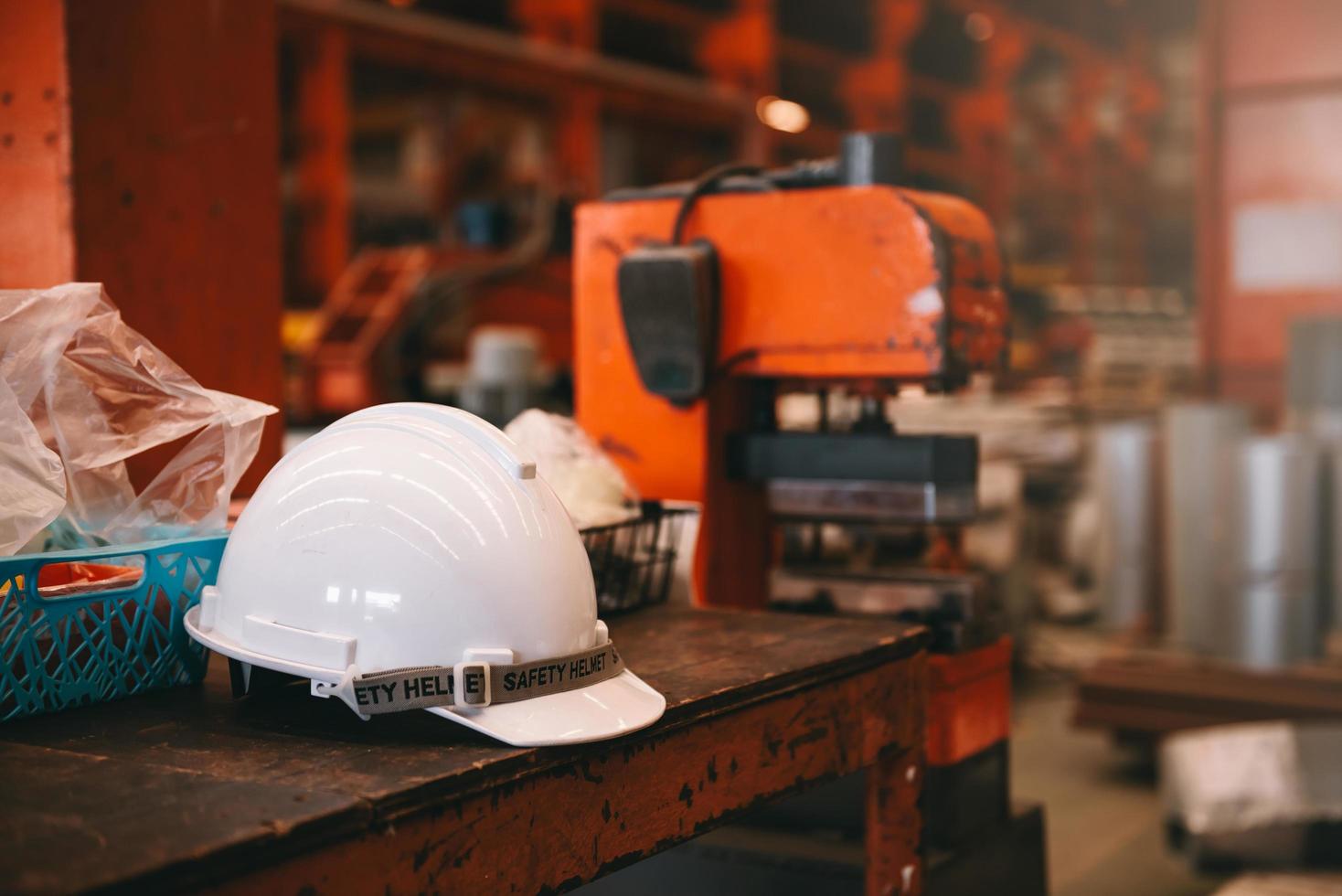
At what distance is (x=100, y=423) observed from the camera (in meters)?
1.28

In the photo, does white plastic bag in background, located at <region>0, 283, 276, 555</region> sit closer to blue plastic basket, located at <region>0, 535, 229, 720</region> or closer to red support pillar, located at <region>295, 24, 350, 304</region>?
blue plastic basket, located at <region>0, 535, 229, 720</region>

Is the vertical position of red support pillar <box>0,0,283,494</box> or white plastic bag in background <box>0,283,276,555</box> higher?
red support pillar <box>0,0,283,494</box>

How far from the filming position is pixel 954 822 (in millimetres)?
1728

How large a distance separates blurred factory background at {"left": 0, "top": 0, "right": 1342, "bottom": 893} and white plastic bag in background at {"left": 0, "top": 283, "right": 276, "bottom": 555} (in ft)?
1.15

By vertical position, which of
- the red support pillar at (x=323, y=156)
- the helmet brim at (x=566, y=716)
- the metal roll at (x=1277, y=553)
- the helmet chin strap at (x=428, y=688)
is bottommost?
the metal roll at (x=1277, y=553)

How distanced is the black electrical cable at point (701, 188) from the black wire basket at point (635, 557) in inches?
16.1

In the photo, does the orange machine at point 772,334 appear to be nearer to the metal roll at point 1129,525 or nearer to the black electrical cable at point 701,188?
the black electrical cable at point 701,188

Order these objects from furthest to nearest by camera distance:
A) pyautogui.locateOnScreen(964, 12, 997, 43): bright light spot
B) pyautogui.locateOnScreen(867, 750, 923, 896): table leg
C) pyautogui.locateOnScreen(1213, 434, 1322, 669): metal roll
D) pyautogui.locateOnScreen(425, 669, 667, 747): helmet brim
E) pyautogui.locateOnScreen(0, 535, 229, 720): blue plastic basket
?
pyautogui.locateOnScreen(964, 12, 997, 43): bright light spot
pyautogui.locateOnScreen(1213, 434, 1322, 669): metal roll
pyautogui.locateOnScreen(867, 750, 923, 896): table leg
pyautogui.locateOnScreen(0, 535, 229, 720): blue plastic basket
pyautogui.locateOnScreen(425, 669, 667, 747): helmet brim

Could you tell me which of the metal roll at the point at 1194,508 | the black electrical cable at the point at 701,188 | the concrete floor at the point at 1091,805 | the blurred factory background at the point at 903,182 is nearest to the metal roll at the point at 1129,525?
the blurred factory background at the point at 903,182

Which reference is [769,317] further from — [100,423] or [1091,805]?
[1091,805]

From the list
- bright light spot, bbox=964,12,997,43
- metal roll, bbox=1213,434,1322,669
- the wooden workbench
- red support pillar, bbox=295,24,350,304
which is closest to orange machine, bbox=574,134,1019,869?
the wooden workbench

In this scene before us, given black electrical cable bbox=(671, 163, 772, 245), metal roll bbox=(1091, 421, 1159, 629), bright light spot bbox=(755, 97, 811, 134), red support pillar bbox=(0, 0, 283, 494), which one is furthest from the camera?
bright light spot bbox=(755, 97, 811, 134)

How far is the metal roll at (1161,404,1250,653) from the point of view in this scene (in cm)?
491

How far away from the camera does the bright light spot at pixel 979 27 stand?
360 inches
